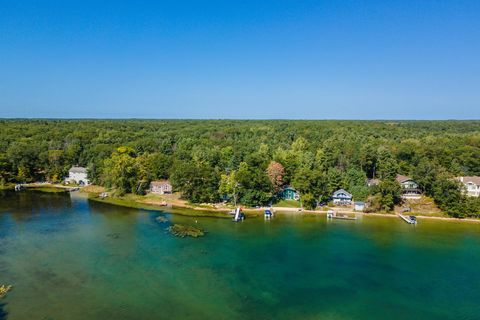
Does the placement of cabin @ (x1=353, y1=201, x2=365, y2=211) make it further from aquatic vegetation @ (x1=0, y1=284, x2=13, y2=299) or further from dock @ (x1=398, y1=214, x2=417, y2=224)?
aquatic vegetation @ (x1=0, y1=284, x2=13, y2=299)

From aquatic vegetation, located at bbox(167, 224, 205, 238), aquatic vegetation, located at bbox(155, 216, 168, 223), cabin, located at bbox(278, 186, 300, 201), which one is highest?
cabin, located at bbox(278, 186, 300, 201)

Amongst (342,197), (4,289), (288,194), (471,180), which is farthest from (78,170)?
(471,180)

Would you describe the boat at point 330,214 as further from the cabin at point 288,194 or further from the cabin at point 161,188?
the cabin at point 161,188

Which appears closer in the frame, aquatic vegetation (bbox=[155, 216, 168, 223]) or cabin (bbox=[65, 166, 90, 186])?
aquatic vegetation (bbox=[155, 216, 168, 223])

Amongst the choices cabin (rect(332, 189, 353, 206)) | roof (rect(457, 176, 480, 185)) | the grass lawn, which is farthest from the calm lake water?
roof (rect(457, 176, 480, 185))

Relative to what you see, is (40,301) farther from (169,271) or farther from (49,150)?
(49,150)

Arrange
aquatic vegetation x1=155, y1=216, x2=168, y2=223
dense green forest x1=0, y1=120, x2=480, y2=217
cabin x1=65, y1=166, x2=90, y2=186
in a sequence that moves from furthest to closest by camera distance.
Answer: cabin x1=65, y1=166, x2=90, y2=186, dense green forest x1=0, y1=120, x2=480, y2=217, aquatic vegetation x1=155, y1=216, x2=168, y2=223

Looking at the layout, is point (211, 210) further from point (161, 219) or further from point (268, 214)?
point (268, 214)

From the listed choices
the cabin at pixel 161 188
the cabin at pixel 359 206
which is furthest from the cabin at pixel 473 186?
the cabin at pixel 161 188
